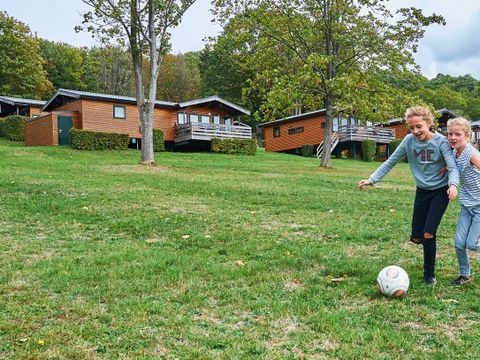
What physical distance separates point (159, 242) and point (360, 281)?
3031mm

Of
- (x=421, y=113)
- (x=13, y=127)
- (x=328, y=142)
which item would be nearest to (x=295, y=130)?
(x=328, y=142)

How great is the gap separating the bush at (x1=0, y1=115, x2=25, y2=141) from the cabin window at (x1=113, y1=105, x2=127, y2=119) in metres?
7.34

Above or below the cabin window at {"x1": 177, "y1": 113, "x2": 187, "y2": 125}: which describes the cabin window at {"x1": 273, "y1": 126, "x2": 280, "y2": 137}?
below

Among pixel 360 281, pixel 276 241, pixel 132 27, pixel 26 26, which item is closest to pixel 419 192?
pixel 360 281

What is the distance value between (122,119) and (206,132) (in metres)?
6.06

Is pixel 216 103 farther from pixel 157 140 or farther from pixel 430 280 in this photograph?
pixel 430 280

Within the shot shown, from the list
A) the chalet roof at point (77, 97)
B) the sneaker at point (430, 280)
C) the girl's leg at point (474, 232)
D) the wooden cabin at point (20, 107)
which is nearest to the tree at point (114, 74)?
the wooden cabin at point (20, 107)

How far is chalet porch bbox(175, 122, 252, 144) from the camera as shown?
34844mm

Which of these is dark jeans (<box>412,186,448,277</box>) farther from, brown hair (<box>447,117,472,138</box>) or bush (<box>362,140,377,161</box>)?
bush (<box>362,140,377,161</box>)

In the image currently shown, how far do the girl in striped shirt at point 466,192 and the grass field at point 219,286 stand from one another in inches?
11.9

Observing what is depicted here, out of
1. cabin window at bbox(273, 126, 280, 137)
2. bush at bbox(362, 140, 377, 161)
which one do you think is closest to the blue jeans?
bush at bbox(362, 140, 377, 161)

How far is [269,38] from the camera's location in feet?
85.1

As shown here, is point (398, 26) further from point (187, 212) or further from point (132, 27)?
point (187, 212)

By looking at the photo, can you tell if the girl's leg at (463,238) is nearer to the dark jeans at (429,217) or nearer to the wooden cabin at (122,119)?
the dark jeans at (429,217)
